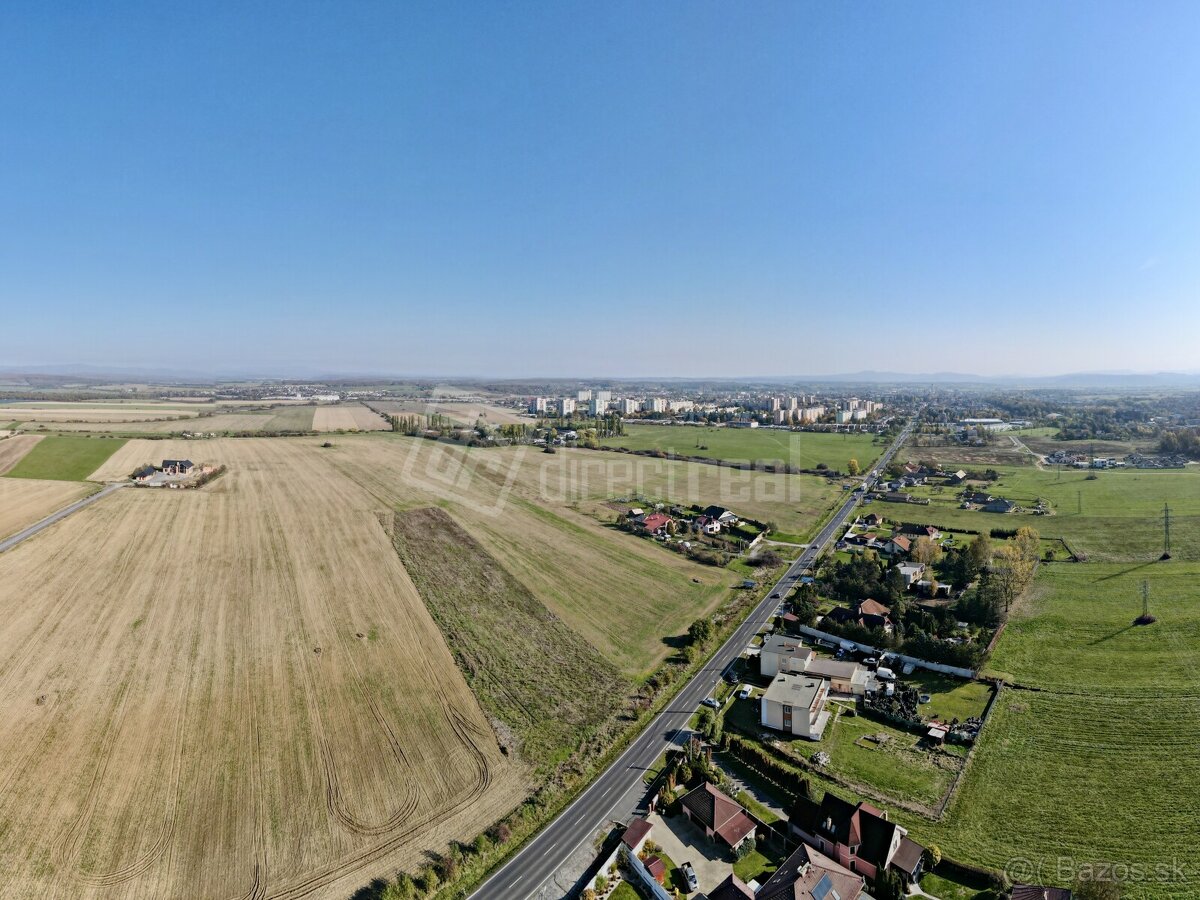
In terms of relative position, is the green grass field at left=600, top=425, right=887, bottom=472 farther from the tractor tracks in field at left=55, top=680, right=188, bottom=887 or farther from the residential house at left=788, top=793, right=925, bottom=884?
the tractor tracks in field at left=55, top=680, right=188, bottom=887

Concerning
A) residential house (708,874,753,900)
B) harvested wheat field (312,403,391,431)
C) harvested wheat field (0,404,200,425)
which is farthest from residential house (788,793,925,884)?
harvested wheat field (0,404,200,425)

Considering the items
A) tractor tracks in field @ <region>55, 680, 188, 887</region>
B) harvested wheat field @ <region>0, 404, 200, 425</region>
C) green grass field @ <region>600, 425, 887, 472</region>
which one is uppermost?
harvested wheat field @ <region>0, 404, 200, 425</region>

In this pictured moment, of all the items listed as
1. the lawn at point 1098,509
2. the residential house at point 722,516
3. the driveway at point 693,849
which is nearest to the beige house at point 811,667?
the driveway at point 693,849

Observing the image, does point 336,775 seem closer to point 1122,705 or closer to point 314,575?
point 314,575

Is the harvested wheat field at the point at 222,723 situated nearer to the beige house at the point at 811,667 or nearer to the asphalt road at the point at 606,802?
the asphalt road at the point at 606,802

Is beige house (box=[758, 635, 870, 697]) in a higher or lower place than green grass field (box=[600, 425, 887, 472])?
lower

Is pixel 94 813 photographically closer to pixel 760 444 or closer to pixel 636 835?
pixel 636 835

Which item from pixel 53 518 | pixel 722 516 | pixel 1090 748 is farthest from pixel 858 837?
pixel 53 518
